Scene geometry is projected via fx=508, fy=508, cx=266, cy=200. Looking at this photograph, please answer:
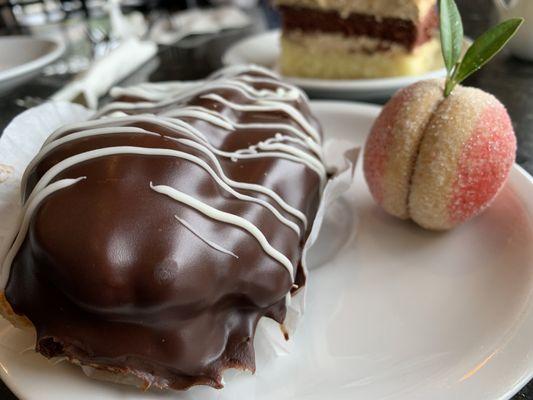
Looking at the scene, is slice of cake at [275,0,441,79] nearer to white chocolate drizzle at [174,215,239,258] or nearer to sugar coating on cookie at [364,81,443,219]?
sugar coating on cookie at [364,81,443,219]

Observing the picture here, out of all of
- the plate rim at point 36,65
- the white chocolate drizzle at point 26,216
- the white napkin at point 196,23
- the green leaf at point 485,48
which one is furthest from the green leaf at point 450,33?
the white napkin at point 196,23

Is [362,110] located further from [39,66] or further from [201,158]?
[39,66]

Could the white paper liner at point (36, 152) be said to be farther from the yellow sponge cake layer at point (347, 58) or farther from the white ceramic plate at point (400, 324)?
the yellow sponge cake layer at point (347, 58)

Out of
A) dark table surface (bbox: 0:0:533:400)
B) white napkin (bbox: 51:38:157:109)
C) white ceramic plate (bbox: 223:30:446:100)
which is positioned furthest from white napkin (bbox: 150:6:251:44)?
white ceramic plate (bbox: 223:30:446:100)

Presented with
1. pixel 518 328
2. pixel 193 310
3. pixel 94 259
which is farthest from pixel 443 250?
pixel 94 259

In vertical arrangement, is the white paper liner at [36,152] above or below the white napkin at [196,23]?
above

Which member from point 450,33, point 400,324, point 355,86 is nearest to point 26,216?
point 400,324
